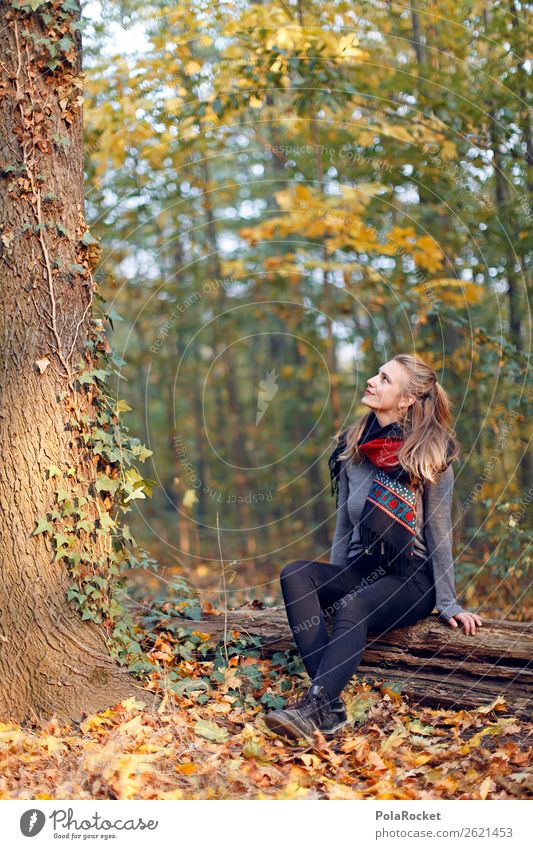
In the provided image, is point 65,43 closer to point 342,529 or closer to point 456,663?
point 342,529

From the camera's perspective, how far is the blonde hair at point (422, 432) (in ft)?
13.3

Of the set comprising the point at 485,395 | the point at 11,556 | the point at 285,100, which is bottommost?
the point at 11,556

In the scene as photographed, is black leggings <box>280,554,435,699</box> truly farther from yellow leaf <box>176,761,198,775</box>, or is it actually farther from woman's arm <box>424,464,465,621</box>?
yellow leaf <box>176,761,198,775</box>

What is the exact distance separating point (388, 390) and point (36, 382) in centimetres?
184

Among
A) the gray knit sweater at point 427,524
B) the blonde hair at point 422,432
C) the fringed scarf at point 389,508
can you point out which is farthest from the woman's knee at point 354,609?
the blonde hair at point 422,432

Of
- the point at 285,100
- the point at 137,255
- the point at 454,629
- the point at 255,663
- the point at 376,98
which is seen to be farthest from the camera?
the point at 137,255

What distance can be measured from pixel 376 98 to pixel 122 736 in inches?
221

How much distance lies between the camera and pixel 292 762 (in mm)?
3391

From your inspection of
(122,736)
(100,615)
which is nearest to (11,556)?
(100,615)

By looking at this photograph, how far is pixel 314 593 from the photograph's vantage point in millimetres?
3939

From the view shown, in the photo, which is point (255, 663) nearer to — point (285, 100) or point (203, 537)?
point (285, 100)

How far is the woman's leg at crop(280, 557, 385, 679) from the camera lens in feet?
12.5

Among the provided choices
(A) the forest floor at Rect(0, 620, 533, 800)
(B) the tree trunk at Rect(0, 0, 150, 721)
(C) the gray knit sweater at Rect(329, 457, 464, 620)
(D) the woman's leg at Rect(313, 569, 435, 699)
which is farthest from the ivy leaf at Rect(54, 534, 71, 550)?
(C) the gray knit sweater at Rect(329, 457, 464, 620)

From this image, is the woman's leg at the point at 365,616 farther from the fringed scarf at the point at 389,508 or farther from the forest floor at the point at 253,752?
the forest floor at the point at 253,752
